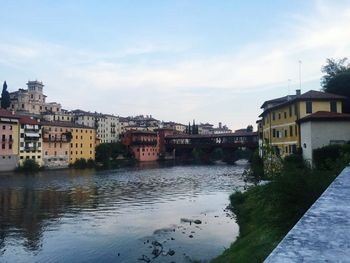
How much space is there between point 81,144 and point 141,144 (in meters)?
25.7

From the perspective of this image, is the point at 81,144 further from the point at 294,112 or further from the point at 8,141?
the point at 294,112

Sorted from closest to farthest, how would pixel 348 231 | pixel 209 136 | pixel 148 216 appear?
pixel 348 231 → pixel 148 216 → pixel 209 136

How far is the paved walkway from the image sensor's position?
10.7 ft

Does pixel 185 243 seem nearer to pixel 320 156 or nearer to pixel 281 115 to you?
pixel 320 156

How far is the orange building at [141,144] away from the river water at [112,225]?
74.0 m

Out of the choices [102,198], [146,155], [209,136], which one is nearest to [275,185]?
[102,198]

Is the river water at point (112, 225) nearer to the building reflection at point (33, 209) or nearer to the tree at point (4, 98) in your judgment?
the building reflection at point (33, 209)

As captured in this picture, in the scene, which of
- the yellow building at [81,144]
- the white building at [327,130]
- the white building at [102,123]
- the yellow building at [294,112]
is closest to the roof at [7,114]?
the yellow building at [81,144]

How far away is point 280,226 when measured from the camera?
1371 centimetres

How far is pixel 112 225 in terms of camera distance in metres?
26.5

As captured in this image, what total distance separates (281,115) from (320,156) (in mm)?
14725

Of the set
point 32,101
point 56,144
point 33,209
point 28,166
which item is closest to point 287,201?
point 33,209

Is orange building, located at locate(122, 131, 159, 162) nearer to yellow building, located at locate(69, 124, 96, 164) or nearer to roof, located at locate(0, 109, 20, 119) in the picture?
yellow building, located at locate(69, 124, 96, 164)

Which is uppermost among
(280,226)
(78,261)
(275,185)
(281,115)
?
(281,115)
